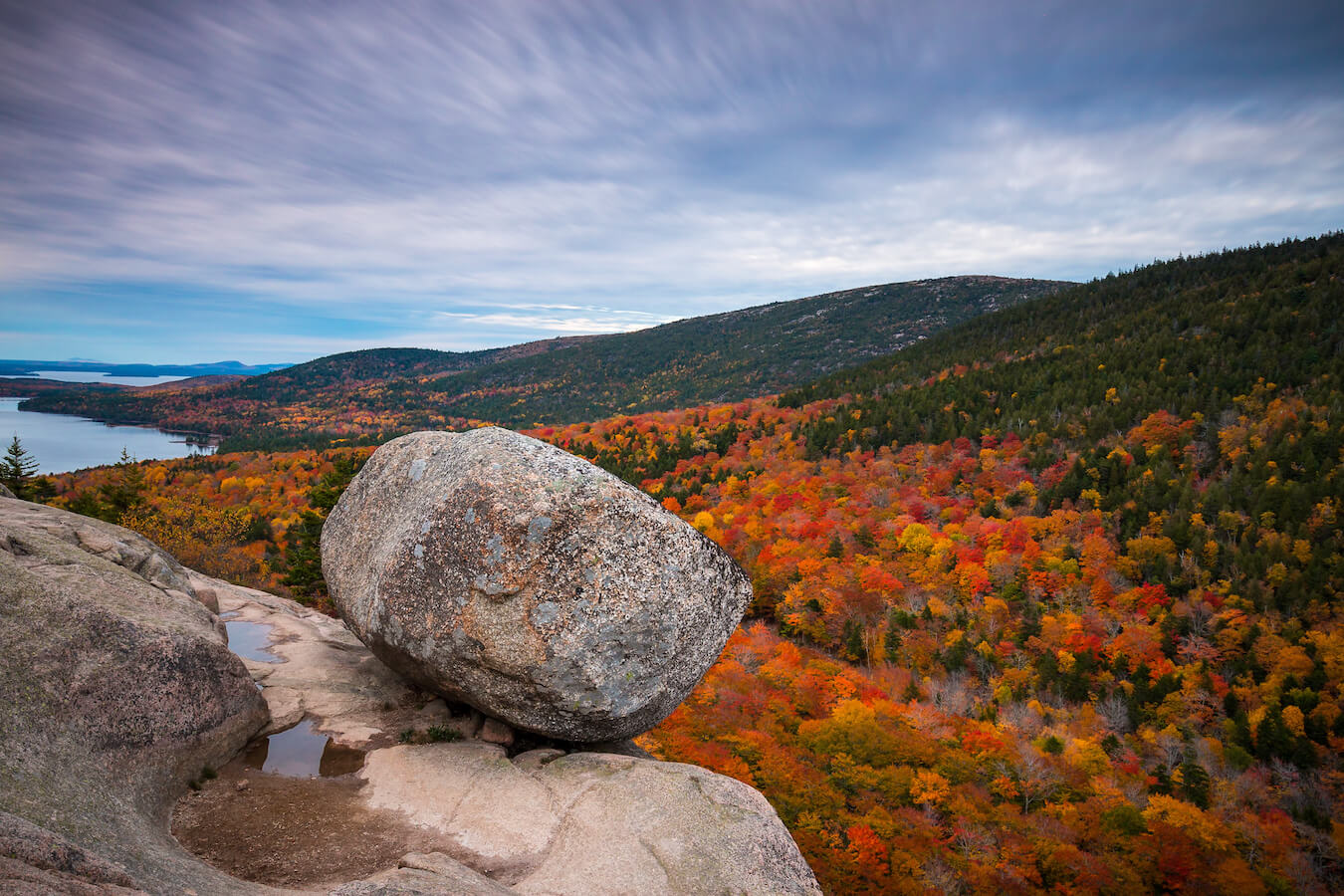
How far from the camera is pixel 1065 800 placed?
29.8 meters

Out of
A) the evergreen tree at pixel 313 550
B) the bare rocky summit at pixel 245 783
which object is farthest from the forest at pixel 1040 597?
the bare rocky summit at pixel 245 783

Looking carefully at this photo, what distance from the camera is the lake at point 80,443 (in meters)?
117

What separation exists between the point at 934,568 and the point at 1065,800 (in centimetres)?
2255

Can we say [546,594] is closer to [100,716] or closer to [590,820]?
[590,820]

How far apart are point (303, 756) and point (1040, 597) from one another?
53.7 m

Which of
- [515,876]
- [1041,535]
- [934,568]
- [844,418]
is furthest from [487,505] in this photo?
[844,418]

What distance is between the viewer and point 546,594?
11.5 metres

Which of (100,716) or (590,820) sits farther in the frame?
(590,820)

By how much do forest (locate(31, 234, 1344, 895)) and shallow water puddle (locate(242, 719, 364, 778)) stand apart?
16118mm

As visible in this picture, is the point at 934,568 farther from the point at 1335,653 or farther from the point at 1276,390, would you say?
the point at 1276,390

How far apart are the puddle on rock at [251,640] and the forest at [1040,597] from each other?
626 inches

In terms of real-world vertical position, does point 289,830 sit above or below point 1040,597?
above

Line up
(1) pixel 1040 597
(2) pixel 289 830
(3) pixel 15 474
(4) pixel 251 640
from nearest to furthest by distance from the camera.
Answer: (2) pixel 289 830
(4) pixel 251 640
(3) pixel 15 474
(1) pixel 1040 597

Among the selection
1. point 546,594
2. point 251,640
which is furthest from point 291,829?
point 251,640
